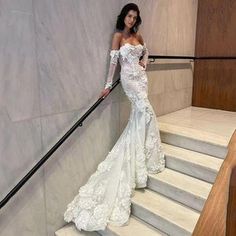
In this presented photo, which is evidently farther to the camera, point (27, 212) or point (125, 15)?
point (125, 15)

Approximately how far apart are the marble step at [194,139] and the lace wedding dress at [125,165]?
1.00ft

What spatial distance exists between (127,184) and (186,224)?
0.58 m

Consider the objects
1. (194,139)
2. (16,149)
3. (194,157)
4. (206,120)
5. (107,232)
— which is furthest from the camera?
(206,120)

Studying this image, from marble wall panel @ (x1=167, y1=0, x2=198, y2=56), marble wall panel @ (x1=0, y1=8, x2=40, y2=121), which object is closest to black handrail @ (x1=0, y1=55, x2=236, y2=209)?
marble wall panel @ (x1=0, y1=8, x2=40, y2=121)

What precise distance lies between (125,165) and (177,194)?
0.52m

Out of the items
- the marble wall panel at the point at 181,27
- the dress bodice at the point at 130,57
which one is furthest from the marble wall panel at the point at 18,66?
the marble wall panel at the point at 181,27

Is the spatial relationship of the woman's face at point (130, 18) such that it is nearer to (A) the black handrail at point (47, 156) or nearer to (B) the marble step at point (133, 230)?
(A) the black handrail at point (47, 156)

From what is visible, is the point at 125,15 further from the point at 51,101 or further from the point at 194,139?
the point at 194,139

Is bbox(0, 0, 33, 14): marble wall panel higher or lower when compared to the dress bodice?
higher

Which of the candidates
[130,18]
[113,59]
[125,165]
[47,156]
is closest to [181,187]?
[125,165]

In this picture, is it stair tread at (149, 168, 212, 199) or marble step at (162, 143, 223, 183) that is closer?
stair tread at (149, 168, 212, 199)

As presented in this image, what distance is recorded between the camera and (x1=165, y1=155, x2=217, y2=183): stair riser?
2.28m

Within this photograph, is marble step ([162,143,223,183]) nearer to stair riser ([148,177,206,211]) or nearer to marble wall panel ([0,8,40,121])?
stair riser ([148,177,206,211])

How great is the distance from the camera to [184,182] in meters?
2.32
